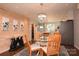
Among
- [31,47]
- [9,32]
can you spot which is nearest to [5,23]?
[9,32]

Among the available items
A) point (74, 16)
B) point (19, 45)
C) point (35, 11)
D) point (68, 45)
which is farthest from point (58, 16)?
point (19, 45)

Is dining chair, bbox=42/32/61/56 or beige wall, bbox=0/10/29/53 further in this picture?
dining chair, bbox=42/32/61/56

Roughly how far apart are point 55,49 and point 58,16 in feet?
2.18

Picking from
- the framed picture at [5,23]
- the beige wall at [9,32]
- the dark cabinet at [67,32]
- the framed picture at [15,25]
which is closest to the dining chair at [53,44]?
the dark cabinet at [67,32]

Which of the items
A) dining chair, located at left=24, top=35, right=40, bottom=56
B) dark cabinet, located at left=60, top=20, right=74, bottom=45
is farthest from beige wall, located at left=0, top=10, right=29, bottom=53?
dark cabinet, located at left=60, top=20, right=74, bottom=45

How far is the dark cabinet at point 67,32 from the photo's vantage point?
228 cm

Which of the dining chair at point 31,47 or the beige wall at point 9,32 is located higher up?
the beige wall at point 9,32

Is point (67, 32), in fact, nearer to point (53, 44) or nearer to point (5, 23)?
point (53, 44)

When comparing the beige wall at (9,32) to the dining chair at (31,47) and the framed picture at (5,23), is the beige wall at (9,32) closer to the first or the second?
the framed picture at (5,23)

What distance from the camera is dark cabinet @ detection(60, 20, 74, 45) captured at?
2.28 m

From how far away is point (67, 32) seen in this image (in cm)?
236

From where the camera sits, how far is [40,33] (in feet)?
7.50

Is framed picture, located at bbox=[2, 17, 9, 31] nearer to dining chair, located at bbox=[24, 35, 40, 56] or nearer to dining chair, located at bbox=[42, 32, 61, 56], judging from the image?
dining chair, located at bbox=[24, 35, 40, 56]

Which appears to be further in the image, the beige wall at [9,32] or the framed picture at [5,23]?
the framed picture at [5,23]
